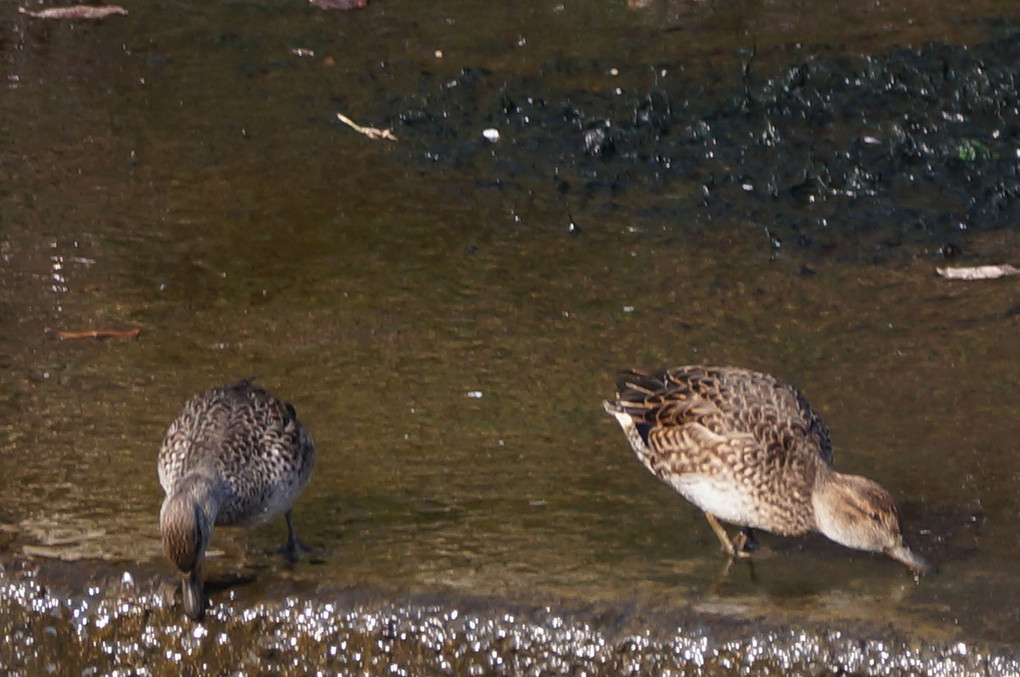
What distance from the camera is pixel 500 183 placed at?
291 inches

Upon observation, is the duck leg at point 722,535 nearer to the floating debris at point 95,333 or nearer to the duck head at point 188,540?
the duck head at point 188,540

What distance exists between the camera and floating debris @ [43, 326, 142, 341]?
591 centimetres

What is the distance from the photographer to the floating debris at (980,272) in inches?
254

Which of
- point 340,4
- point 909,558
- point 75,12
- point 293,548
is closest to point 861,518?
point 909,558

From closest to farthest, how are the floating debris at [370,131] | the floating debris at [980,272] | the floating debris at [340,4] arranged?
A: the floating debris at [980,272] → the floating debris at [370,131] → the floating debris at [340,4]

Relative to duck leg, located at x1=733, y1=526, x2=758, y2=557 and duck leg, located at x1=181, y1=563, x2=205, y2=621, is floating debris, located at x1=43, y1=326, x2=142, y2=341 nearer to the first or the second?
duck leg, located at x1=181, y1=563, x2=205, y2=621

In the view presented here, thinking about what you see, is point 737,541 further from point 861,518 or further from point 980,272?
point 980,272

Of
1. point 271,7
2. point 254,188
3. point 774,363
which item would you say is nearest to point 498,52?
point 271,7

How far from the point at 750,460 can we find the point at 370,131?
377 cm

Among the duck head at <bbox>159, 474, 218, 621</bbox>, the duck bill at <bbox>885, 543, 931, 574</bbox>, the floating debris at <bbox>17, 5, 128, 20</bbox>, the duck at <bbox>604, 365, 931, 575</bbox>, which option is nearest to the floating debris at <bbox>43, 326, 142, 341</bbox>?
the duck head at <bbox>159, 474, 218, 621</bbox>

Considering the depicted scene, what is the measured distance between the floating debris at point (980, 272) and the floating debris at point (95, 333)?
3.40m

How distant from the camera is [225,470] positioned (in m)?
4.60

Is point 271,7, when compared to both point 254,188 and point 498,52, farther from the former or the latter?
point 254,188

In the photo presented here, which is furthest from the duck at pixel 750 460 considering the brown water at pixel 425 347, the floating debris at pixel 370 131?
the floating debris at pixel 370 131
